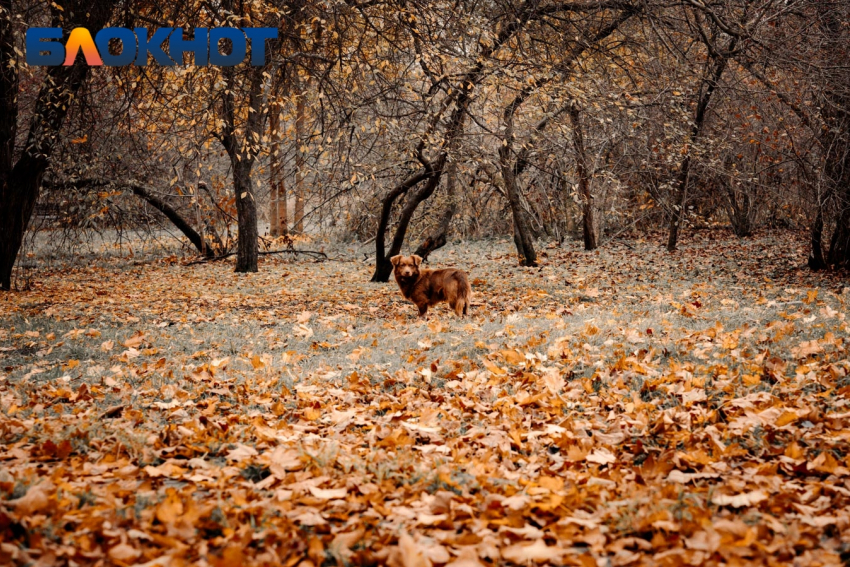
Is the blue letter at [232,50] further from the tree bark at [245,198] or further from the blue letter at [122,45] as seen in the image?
the tree bark at [245,198]

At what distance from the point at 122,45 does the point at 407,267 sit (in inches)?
229

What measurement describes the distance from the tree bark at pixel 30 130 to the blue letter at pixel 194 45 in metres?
1.37

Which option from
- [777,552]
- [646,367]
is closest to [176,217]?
[646,367]

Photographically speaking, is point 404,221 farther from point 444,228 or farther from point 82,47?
point 82,47

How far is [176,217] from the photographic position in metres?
18.1

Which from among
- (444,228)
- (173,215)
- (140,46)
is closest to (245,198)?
(173,215)

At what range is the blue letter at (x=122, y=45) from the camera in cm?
952

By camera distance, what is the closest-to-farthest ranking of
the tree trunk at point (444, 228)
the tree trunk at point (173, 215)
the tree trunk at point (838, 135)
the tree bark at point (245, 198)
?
the tree trunk at point (838, 135) < the tree bark at point (245, 198) < the tree trunk at point (444, 228) < the tree trunk at point (173, 215)

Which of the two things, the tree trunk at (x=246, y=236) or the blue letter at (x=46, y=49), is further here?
the tree trunk at (x=246, y=236)

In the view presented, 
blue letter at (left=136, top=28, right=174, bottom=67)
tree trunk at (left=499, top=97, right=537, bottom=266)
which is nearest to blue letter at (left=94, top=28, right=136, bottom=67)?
blue letter at (left=136, top=28, right=174, bottom=67)

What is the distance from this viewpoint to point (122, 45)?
995 cm

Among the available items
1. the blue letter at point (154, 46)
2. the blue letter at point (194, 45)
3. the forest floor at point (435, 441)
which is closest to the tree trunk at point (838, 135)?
the forest floor at point (435, 441)

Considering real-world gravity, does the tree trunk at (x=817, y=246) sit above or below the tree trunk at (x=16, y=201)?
below

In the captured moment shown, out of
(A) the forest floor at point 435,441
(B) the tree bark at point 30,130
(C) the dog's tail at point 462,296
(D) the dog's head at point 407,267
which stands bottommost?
(A) the forest floor at point 435,441
